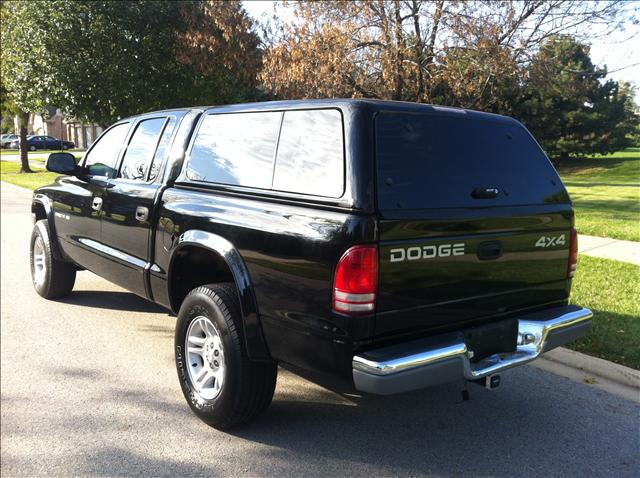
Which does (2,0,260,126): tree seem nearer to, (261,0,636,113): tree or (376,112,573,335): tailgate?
(261,0,636,113): tree

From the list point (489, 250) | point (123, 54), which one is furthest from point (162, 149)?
point (123, 54)

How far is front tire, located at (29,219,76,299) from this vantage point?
18.7 feet

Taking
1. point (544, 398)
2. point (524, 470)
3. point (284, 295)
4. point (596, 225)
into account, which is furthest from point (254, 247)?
point (596, 225)

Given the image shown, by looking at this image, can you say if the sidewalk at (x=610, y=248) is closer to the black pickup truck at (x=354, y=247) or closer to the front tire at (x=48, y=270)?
the black pickup truck at (x=354, y=247)

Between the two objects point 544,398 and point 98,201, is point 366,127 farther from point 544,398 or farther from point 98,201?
point 98,201

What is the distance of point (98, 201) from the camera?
479cm

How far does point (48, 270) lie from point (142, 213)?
2216 millimetres

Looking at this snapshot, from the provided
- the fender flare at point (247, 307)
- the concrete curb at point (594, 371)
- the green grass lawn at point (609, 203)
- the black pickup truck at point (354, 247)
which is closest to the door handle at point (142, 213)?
the black pickup truck at point (354, 247)

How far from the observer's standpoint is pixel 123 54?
14867 mm

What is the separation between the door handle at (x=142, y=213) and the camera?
4.10 metres

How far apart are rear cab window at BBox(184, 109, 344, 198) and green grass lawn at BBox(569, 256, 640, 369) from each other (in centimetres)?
A: 294

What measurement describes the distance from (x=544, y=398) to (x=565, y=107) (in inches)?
1110

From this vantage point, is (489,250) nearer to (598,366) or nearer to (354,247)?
(354,247)

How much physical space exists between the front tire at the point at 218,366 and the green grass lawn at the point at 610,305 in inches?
111
